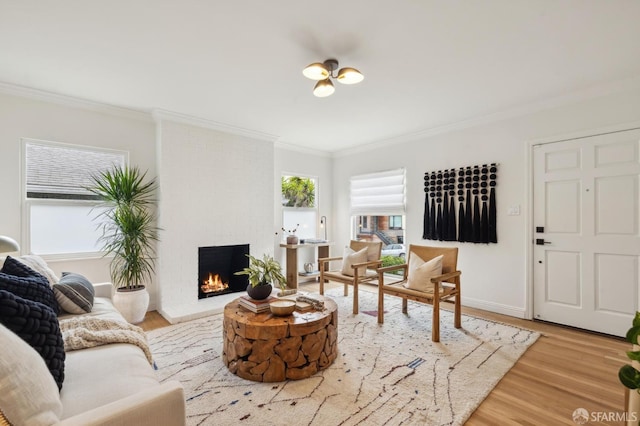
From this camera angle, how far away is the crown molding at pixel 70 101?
10.0 feet

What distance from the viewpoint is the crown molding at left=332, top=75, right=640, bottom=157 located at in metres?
2.96

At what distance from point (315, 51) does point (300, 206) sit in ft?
Answer: 11.3

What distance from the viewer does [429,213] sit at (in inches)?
176

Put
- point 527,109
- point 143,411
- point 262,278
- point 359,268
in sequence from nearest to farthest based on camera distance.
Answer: point 143,411, point 262,278, point 527,109, point 359,268

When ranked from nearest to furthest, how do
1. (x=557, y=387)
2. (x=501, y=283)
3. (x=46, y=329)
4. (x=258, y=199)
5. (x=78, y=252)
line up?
1. (x=46, y=329)
2. (x=557, y=387)
3. (x=78, y=252)
4. (x=501, y=283)
5. (x=258, y=199)

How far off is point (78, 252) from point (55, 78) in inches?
72.7

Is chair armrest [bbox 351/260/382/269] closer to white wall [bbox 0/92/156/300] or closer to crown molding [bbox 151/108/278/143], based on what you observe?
crown molding [bbox 151/108/278/143]

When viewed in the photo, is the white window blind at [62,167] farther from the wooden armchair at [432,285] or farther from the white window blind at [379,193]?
the white window blind at [379,193]

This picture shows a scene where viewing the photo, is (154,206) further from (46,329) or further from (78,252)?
(46,329)

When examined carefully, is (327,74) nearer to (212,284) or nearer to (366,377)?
(366,377)

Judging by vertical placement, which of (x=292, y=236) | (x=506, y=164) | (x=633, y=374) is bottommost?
(x=633, y=374)

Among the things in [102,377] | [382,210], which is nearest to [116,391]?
[102,377]

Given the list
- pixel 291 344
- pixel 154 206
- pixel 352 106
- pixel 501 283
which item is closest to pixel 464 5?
pixel 352 106

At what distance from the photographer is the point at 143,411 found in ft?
3.57
